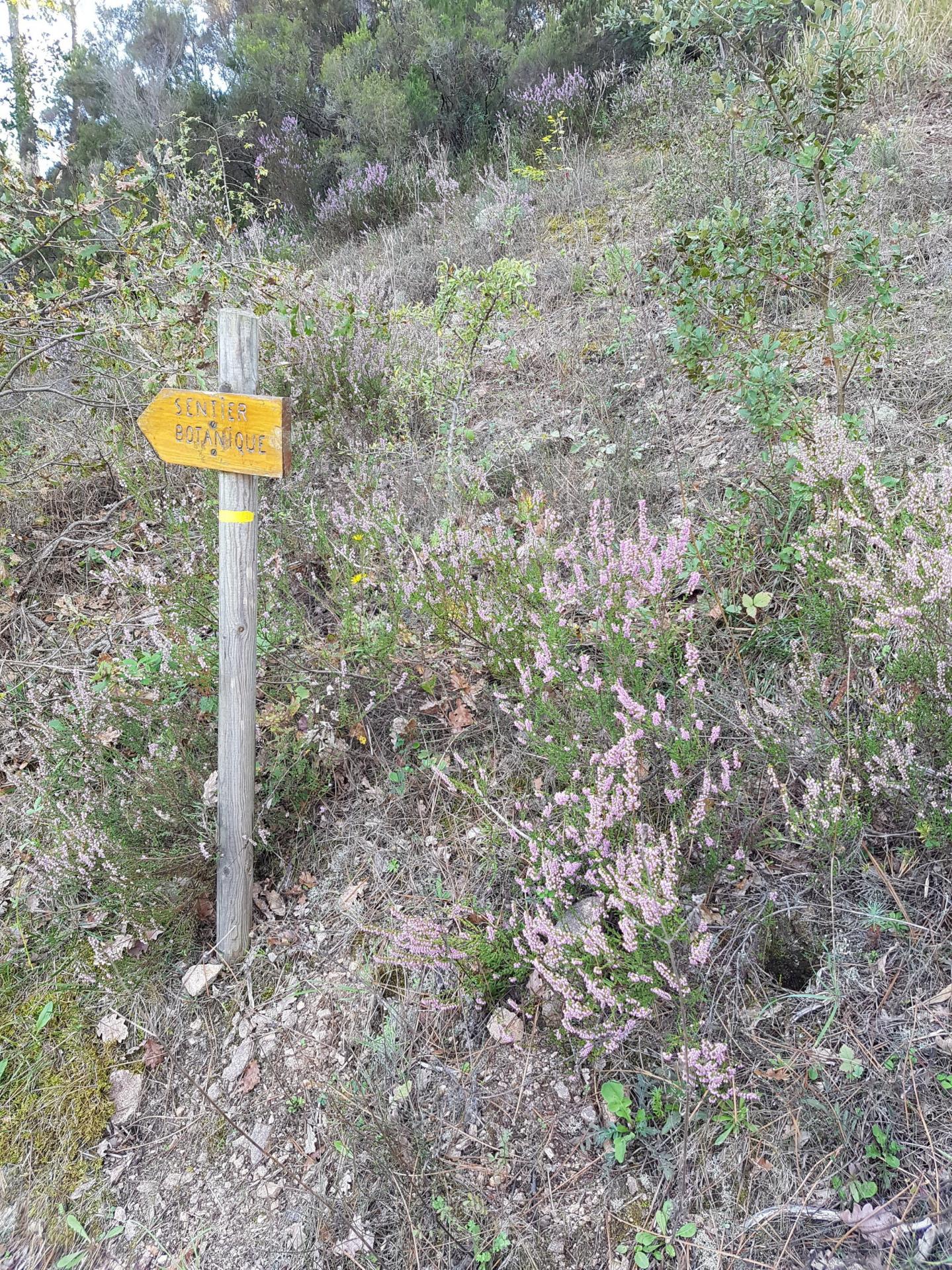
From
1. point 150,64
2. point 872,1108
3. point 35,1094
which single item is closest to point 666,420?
point 872,1108

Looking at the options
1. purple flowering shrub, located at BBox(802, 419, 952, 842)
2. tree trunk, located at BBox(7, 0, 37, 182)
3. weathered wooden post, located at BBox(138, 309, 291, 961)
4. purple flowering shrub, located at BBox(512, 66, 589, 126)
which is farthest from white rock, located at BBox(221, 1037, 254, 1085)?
tree trunk, located at BBox(7, 0, 37, 182)

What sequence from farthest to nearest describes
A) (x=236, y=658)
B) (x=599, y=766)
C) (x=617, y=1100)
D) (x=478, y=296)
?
(x=478, y=296) → (x=236, y=658) → (x=599, y=766) → (x=617, y=1100)

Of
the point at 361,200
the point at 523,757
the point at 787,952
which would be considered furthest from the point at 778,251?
the point at 361,200

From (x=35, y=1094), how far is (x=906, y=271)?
503 centimetres

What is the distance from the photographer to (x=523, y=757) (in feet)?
8.68

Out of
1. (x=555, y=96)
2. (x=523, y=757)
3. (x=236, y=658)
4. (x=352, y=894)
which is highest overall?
(x=555, y=96)

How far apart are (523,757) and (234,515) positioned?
1.24m

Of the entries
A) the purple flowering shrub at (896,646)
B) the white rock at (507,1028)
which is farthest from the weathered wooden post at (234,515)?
the purple flowering shrub at (896,646)

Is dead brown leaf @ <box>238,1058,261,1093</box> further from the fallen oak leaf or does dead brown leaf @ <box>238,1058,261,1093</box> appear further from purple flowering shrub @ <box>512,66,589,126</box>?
purple flowering shrub @ <box>512,66,589,126</box>

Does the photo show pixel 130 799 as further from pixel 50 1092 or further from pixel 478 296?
pixel 478 296

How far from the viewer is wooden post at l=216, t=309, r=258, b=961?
2285mm

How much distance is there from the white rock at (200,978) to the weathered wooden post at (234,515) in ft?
0.17

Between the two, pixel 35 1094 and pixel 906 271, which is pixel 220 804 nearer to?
pixel 35 1094

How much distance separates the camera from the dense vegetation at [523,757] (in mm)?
1806
